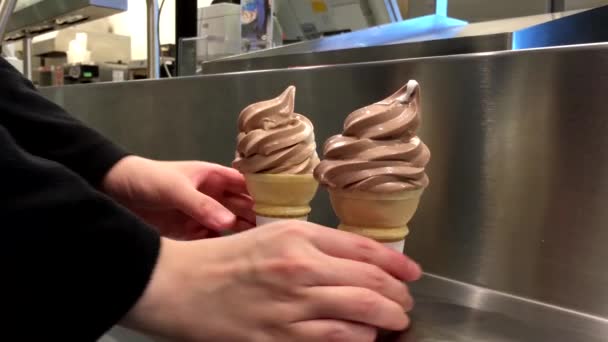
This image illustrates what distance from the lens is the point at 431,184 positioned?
557 mm

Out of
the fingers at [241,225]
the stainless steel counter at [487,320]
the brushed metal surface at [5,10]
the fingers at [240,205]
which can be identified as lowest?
the stainless steel counter at [487,320]

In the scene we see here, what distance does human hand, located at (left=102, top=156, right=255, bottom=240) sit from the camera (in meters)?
0.62

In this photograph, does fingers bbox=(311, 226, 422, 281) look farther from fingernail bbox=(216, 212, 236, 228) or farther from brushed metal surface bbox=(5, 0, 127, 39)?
brushed metal surface bbox=(5, 0, 127, 39)

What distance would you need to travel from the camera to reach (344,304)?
32 centimetres

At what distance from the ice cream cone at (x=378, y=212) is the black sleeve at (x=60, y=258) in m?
0.18

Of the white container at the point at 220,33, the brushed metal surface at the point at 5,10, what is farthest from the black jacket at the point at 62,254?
the white container at the point at 220,33

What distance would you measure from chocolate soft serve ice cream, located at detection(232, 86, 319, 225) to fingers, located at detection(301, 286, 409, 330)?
0.21 metres

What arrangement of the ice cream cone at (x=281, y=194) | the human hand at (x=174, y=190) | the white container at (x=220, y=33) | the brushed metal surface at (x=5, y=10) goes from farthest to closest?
the white container at (x=220, y=33), the brushed metal surface at (x=5, y=10), the human hand at (x=174, y=190), the ice cream cone at (x=281, y=194)

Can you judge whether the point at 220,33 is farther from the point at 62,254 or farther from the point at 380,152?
the point at 62,254

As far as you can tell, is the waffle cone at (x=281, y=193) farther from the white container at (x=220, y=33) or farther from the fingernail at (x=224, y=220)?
the white container at (x=220, y=33)

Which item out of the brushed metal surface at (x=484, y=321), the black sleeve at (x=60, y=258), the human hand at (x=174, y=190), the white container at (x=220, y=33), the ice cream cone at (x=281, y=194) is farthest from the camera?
the white container at (x=220, y=33)

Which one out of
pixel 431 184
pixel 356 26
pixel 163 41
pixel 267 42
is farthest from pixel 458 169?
pixel 163 41

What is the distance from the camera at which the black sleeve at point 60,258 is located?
0.96 ft

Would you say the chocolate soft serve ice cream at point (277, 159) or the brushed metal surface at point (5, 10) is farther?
the brushed metal surface at point (5, 10)
